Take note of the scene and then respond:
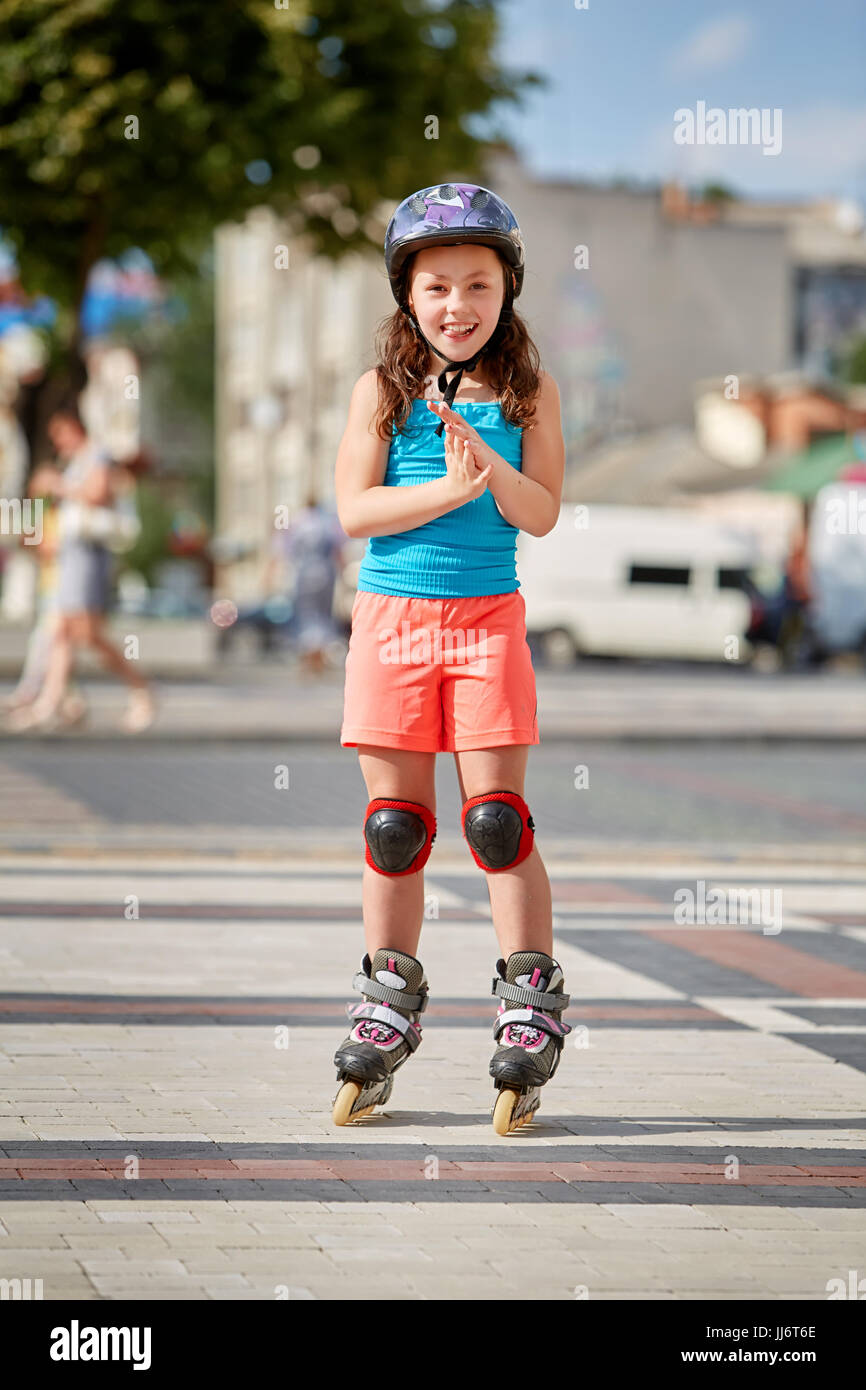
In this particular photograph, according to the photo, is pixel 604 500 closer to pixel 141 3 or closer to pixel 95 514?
pixel 141 3

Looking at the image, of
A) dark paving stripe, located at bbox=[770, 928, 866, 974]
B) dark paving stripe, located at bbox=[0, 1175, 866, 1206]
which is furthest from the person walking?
dark paving stripe, located at bbox=[0, 1175, 866, 1206]

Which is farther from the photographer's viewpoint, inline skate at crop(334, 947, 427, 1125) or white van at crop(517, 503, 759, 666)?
white van at crop(517, 503, 759, 666)

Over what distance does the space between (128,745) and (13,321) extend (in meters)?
14.3

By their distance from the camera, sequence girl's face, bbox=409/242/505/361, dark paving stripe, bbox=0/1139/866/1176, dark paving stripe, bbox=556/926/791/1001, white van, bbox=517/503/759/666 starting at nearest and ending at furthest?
1. dark paving stripe, bbox=0/1139/866/1176
2. girl's face, bbox=409/242/505/361
3. dark paving stripe, bbox=556/926/791/1001
4. white van, bbox=517/503/759/666

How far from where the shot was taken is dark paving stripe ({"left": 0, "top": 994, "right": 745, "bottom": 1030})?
219 inches

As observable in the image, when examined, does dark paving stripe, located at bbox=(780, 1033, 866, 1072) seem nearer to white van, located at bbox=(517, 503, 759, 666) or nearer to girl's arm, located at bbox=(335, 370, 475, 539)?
girl's arm, located at bbox=(335, 370, 475, 539)

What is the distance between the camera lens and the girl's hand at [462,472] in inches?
172

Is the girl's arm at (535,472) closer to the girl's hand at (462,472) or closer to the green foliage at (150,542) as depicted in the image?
the girl's hand at (462,472)

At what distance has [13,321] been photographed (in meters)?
27.7

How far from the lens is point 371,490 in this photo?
4531 millimetres

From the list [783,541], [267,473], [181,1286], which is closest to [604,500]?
[783,541]

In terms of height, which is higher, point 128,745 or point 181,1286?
point 128,745

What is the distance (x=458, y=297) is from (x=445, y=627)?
664 millimetres

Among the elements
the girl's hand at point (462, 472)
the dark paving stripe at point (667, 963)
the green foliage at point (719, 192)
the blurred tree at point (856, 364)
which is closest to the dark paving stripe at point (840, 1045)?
the dark paving stripe at point (667, 963)
